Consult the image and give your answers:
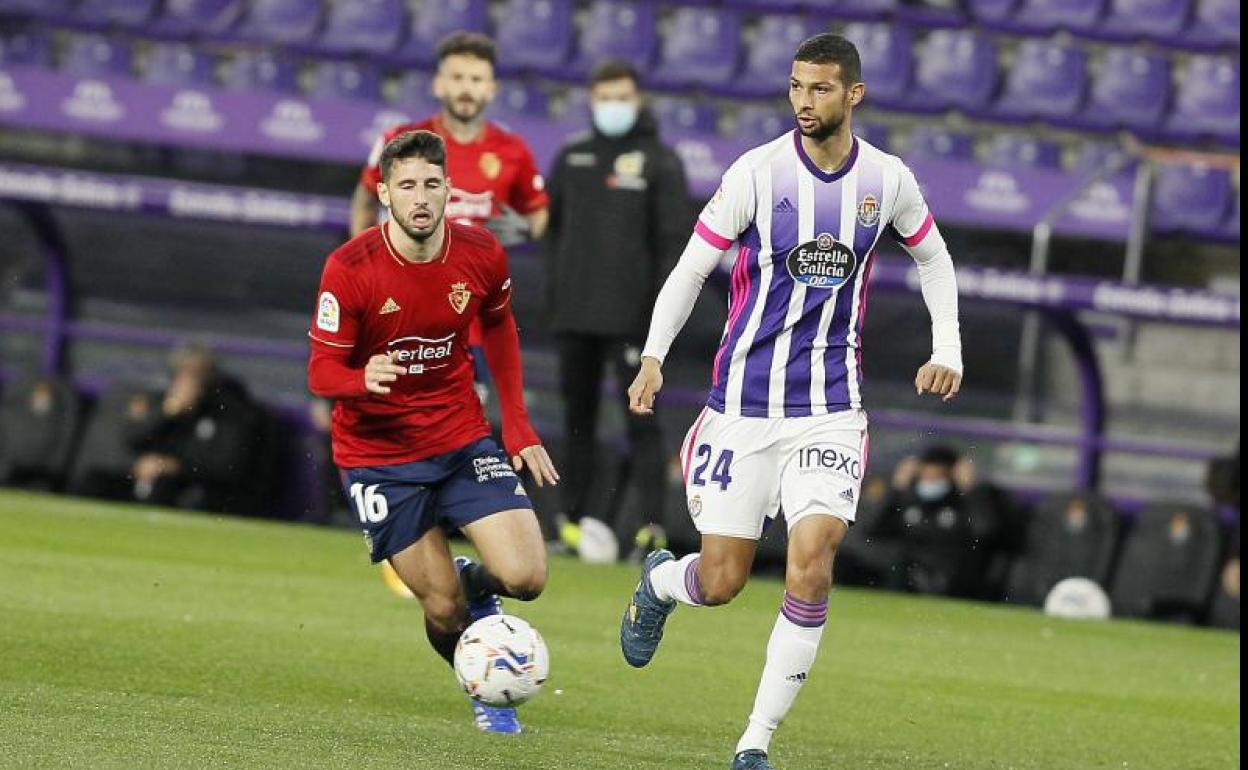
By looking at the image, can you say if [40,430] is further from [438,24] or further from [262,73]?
[438,24]

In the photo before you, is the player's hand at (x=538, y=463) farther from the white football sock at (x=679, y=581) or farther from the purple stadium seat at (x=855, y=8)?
the purple stadium seat at (x=855, y=8)

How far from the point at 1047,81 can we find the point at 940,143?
1226 millimetres

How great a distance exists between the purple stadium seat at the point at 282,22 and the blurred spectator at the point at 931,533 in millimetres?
7471

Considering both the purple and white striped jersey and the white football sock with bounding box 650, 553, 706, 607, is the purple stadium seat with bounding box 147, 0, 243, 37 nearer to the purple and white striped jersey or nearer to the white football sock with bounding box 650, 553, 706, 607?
the white football sock with bounding box 650, 553, 706, 607

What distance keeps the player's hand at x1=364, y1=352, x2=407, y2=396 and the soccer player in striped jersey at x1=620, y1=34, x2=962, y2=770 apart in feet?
2.07

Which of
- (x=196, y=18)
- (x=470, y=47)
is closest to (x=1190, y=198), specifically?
(x=470, y=47)

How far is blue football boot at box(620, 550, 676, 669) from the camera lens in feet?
22.4

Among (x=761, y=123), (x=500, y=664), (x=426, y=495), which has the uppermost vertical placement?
(x=761, y=123)

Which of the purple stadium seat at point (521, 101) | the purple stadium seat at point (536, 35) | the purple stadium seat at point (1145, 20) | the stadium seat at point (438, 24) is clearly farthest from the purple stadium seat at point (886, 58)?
the stadium seat at point (438, 24)

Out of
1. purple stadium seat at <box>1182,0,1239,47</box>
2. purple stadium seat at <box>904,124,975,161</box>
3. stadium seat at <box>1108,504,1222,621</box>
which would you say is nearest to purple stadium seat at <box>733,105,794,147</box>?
purple stadium seat at <box>904,124,975,161</box>

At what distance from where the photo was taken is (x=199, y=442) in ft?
40.8

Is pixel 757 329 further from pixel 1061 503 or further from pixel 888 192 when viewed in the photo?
pixel 1061 503

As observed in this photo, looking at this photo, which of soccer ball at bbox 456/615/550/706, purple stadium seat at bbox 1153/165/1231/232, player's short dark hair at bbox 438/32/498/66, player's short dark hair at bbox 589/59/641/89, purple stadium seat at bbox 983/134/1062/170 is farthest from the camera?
purple stadium seat at bbox 983/134/1062/170

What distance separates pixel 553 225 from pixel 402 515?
16.1 feet
